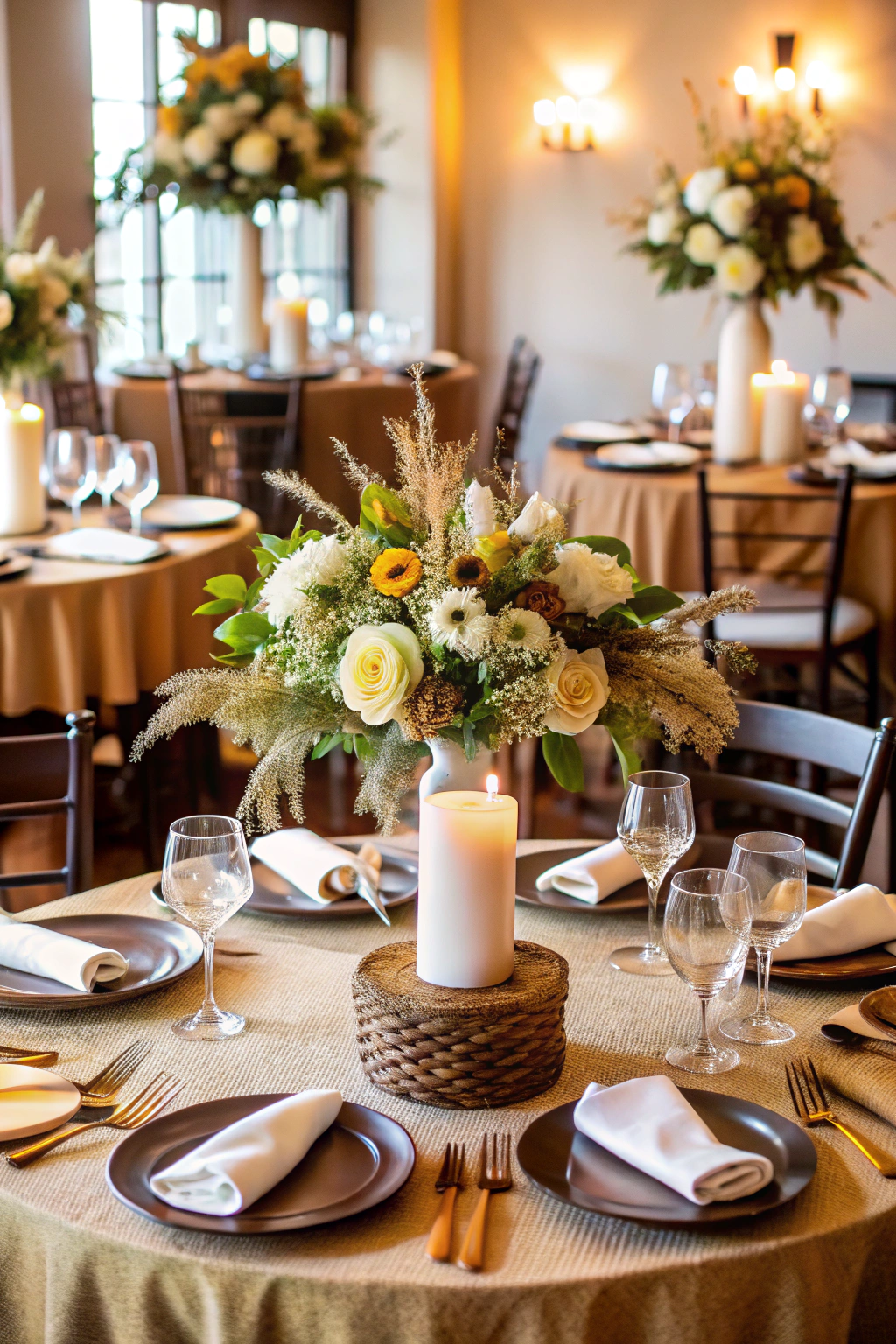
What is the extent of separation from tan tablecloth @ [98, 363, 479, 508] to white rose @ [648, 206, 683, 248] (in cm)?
137

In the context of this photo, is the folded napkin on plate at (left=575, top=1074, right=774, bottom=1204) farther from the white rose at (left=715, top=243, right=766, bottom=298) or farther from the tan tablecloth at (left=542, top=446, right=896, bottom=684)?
the white rose at (left=715, top=243, right=766, bottom=298)

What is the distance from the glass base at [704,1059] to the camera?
1.23 m

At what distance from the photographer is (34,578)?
2.85m

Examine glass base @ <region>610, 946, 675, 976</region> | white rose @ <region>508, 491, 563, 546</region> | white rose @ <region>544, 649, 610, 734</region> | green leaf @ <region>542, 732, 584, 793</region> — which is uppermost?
white rose @ <region>508, 491, 563, 546</region>

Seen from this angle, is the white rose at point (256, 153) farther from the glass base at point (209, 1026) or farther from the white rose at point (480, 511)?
the glass base at point (209, 1026)

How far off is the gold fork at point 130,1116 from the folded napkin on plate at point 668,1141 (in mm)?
349

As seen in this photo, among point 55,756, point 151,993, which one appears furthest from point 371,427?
point 151,993

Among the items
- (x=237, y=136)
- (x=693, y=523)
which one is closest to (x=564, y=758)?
(x=693, y=523)

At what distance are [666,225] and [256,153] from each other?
5.80 feet

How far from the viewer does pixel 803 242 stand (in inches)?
150

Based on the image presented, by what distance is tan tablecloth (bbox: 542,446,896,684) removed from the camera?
3.68m

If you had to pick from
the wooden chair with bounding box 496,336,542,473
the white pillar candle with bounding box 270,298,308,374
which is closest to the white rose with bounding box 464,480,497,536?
the white pillar candle with bounding box 270,298,308,374

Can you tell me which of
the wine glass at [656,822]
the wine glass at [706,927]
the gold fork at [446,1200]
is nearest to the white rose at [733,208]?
the wine glass at [656,822]

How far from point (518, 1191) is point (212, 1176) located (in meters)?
0.23
